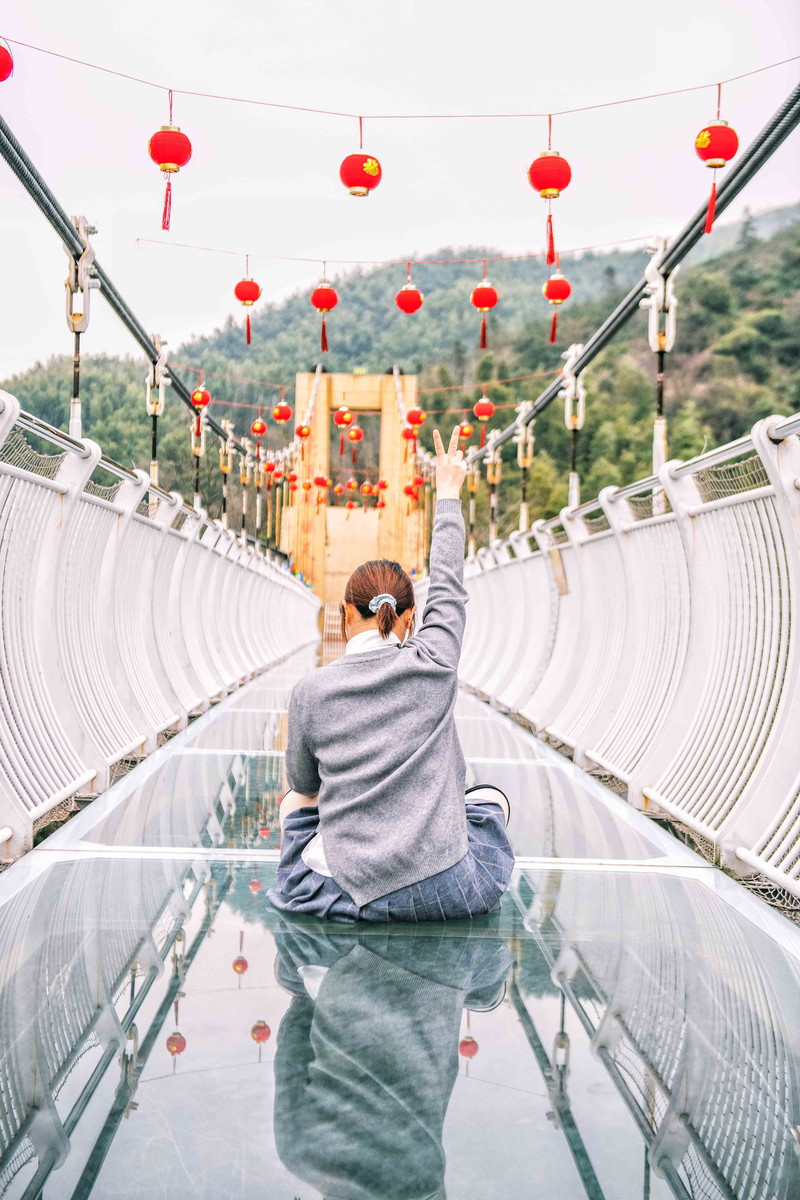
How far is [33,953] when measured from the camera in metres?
2.34

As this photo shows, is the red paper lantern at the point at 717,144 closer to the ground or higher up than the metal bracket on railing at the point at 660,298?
higher up

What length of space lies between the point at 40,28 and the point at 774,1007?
6389cm

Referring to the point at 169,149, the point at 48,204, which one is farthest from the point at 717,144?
the point at 48,204

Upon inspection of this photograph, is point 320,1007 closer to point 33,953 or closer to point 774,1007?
point 33,953

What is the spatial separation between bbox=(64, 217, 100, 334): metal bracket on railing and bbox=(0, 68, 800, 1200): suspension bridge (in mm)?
1661

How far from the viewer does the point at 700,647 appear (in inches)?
159

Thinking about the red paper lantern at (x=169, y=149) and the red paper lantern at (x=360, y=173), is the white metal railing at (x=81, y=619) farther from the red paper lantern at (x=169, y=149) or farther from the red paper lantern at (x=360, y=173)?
the red paper lantern at (x=360, y=173)

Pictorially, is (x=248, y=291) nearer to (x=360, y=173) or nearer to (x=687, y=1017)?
(x=360, y=173)

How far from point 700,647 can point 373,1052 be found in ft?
8.20

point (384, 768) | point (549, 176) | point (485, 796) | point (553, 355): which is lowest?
point (485, 796)

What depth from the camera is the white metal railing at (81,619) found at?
3.40 metres

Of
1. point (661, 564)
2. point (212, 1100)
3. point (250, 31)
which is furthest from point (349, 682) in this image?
point (250, 31)

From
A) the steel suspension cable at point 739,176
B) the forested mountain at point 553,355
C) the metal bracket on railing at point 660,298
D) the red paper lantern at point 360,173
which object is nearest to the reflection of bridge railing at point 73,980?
the steel suspension cable at point 739,176

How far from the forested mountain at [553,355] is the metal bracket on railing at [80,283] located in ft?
85.5
